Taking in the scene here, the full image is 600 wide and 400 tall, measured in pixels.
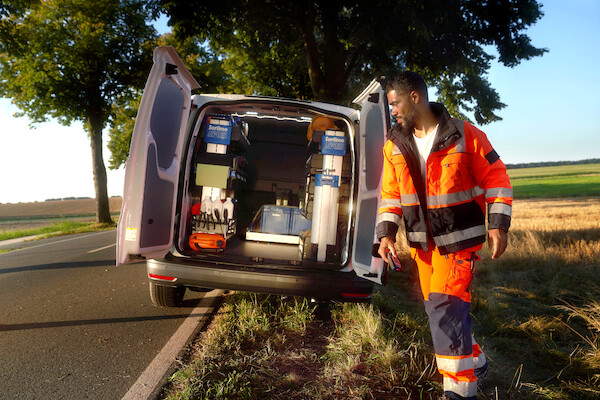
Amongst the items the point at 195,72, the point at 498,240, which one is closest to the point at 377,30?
the point at 498,240

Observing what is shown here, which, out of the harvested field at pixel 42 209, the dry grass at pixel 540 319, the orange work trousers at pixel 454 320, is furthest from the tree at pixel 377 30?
the harvested field at pixel 42 209

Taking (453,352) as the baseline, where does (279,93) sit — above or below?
above

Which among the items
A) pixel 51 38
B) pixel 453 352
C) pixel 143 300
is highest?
pixel 51 38

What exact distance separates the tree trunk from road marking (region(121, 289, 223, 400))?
1555 centimetres

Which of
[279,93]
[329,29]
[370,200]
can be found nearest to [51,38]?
[279,93]

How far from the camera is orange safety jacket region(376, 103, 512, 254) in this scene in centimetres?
244

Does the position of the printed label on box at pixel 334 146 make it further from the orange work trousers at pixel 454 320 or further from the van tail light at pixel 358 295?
the orange work trousers at pixel 454 320

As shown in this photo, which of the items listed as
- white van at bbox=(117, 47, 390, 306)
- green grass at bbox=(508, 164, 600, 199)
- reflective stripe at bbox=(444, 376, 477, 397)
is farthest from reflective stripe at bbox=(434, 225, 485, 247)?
green grass at bbox=(508, 164, 600, 199)

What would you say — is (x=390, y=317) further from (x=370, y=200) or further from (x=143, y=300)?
(x=143, y=300)

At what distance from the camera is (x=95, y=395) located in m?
2.53

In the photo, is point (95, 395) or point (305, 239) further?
point (305, 239)

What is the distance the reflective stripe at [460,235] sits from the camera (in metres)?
2.45

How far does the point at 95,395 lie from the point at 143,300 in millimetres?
2382

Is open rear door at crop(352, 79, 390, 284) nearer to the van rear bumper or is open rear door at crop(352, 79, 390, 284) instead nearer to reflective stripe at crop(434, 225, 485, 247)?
the van rear bumper
